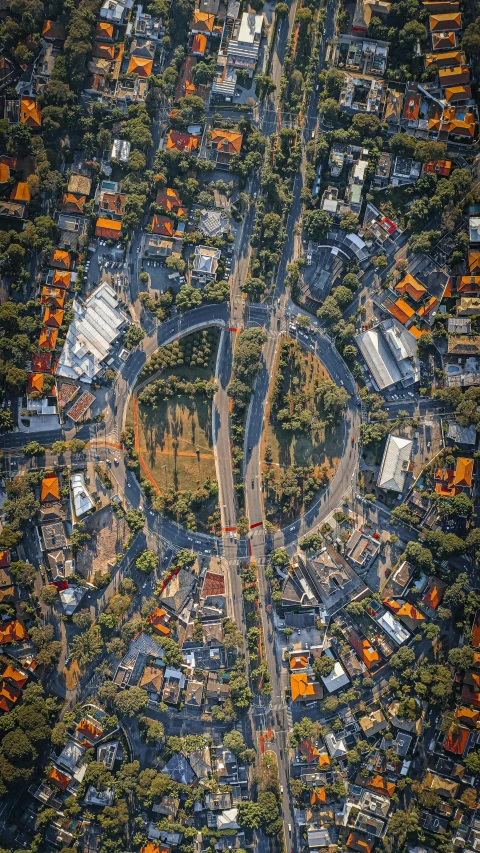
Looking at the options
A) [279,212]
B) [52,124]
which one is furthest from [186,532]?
[52,124]

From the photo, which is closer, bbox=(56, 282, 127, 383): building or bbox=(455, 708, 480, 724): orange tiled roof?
bbox=(455, 708, 480, 724): orange tiled roof

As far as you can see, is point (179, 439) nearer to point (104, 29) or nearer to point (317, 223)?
point (317, 223)

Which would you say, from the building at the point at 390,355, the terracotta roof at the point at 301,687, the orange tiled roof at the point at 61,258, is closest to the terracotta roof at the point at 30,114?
the orange tiled roof at the point at 61,258

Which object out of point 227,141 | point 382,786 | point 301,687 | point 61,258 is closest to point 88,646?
point 301,687

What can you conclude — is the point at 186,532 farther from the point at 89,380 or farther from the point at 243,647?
the point at 89,380

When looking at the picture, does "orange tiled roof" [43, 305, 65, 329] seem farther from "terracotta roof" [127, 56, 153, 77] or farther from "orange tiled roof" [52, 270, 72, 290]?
"terracotta roof" [127, 56, 153, 77]

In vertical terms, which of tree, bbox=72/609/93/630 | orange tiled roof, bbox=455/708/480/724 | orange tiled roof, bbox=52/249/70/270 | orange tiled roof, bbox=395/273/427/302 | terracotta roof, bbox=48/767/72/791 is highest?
orange tiled roof, bbox=395/273/427/302

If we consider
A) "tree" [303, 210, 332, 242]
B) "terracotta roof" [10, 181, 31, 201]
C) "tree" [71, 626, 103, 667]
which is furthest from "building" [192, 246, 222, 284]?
"tree" [71, 626, 103, 667]
